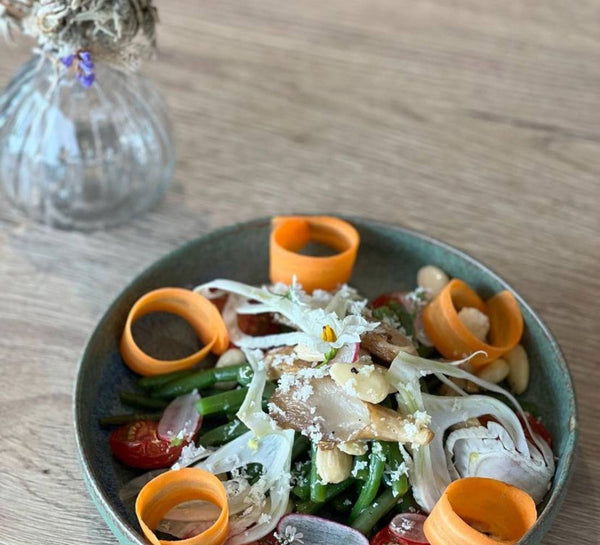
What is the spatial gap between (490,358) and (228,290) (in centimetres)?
31

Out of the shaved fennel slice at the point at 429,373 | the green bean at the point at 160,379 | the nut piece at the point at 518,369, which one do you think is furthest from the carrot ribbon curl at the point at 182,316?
the nut piece at the point at 518,369

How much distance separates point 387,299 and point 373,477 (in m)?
0.28

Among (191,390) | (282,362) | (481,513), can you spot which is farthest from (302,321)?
(481,513)

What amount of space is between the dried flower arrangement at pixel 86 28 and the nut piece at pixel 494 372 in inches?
22.4

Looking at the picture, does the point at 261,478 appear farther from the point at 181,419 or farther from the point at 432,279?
the point at 432,279

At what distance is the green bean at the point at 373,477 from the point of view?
0.80 meters

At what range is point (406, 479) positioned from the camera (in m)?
0.81

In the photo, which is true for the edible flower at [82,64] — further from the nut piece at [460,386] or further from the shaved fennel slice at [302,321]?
the nut piece at [460,386]

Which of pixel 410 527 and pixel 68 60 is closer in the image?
pixel 410 527

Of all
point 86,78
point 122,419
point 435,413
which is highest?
point 86,78

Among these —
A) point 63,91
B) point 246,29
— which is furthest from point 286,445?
point 246,29

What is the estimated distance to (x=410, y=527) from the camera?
31.7 inches

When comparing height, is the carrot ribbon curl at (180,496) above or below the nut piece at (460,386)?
below

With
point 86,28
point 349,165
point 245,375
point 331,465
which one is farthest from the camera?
point 349,165
